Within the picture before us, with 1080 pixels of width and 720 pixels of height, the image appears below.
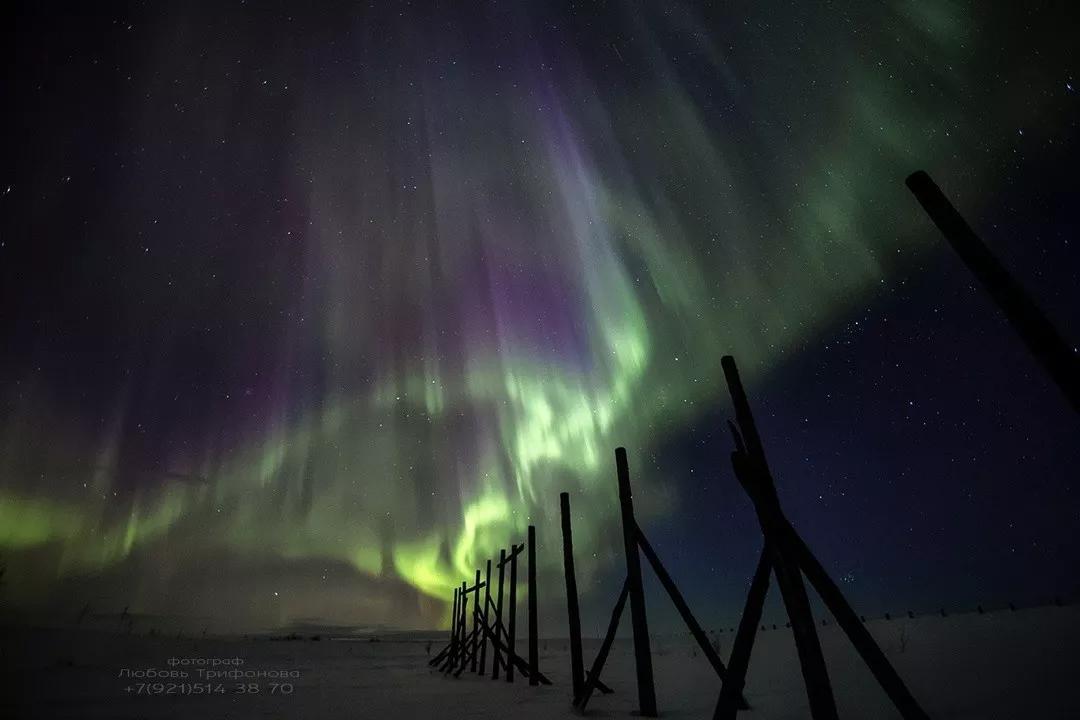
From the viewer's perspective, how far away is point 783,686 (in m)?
12.0

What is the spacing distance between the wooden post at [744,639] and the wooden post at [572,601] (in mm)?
6350

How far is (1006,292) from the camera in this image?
3.51m

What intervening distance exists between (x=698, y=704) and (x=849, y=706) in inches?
116

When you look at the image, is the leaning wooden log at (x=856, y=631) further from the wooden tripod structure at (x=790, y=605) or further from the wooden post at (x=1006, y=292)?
the wooden post at (x=1006, y=292)

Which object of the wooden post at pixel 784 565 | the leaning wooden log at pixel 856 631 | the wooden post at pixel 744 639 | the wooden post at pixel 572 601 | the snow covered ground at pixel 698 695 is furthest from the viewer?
the wooden post at pixel 572 601

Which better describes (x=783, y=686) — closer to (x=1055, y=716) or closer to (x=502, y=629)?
(x=1055, y=716)

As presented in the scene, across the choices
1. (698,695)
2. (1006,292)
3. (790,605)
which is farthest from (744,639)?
(698,695)

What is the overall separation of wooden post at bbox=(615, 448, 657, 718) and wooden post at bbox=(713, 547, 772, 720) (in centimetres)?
347

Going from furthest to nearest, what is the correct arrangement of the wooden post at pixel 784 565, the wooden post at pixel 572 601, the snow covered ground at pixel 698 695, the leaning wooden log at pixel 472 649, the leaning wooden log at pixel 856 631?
the leaning wooden log at pixel 472 649 < the wooden post at pixel 572 601 < the snow covered ground at pixel 698 695 < the wooden post at pixel 784 565 < the leaning wooden log at pixel 856 631

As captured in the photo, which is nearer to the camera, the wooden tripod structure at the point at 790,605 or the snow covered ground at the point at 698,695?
the wooden tripod structure at the point at 790,605

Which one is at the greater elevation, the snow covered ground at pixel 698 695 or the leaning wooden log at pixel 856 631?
the leaning wooden log at pixel 856 631

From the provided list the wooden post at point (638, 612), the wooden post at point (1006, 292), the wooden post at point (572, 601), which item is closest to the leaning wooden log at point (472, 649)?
the wooden post at point (572, 601)

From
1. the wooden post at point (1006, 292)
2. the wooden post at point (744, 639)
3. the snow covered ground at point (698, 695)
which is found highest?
the wooden post at point (1006, 292)

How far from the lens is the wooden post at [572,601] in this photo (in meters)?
10.8
